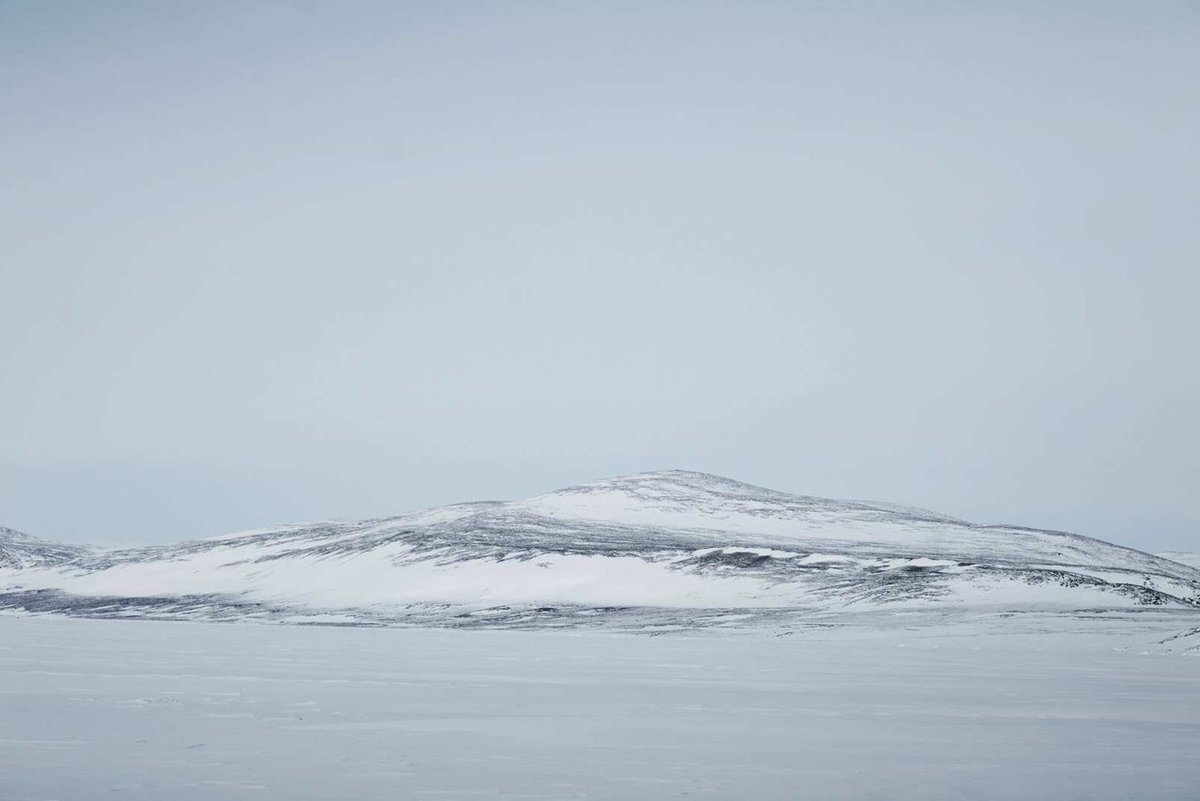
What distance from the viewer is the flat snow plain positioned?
37.3 ft

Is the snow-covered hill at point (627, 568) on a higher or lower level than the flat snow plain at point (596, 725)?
higher

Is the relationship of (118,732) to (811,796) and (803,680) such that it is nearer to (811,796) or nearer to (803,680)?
(811,796)

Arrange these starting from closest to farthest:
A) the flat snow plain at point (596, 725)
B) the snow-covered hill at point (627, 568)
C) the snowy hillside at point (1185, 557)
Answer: the flat snow plain at point (596, 725) → the snow-covered hill at point (627, 568) → the snowy hillside at point (1185, 557)

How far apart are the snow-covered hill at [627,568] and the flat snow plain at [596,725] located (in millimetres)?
18043

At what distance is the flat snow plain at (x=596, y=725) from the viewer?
37.3ft

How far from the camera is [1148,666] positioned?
86.0 feet

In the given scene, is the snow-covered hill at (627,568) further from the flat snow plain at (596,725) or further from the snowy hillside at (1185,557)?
the snowy hillside at (1185,557)

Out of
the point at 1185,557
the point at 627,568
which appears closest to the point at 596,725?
the point at 627,568

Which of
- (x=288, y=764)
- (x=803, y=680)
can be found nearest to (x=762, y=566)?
(x=803, y=680)

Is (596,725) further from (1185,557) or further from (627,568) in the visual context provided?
(1185,557)

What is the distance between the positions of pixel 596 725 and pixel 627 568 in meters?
43.8

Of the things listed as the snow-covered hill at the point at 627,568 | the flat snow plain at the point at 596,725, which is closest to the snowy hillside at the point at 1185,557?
the snow-covered hill at the point at 627,568

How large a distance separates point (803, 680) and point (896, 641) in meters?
14.2

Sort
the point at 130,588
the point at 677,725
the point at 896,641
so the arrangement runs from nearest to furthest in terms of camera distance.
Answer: the point at 677,725 → the point at 896,641 → the point at 130,588
